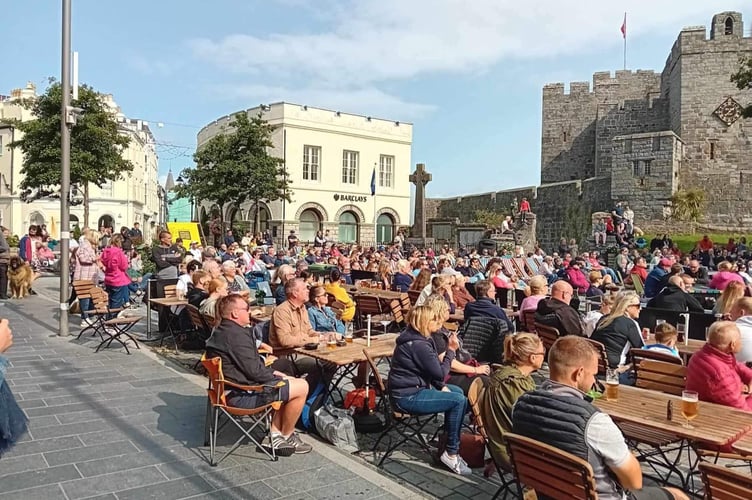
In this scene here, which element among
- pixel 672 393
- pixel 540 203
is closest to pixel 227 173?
pixel 540 203

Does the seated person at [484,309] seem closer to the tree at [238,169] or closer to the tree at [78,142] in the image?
the tree at [78,142]

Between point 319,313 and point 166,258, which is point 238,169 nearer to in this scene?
point 166,258

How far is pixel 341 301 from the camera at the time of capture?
28.3 ft

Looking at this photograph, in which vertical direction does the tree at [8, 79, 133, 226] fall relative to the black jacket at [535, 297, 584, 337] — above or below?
above

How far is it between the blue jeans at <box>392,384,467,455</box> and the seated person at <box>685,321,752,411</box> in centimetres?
164

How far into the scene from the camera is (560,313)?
21.0ft

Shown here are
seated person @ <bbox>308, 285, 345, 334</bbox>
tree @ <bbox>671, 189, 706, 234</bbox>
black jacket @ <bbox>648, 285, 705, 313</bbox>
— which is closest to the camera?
seated person @ <bbox>308, 285, 345, 334</bbox>

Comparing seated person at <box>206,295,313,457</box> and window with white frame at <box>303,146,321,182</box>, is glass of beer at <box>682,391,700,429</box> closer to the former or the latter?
seated person at <box>206,295,313,457</box>

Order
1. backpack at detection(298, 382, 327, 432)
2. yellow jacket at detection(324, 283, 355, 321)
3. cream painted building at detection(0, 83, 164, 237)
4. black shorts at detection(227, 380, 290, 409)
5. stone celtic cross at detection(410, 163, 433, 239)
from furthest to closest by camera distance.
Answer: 1. cream painted building at detection(0, 83, 164, 237)
2. stone celtic cross at detection(410, 163, 433, 239)
3. yellow jacket at detection(324, 283, 355, 321)
4. backpack at detection(298, 382, 327, 432)
5. black shorts at detection(227, 380, 290, 409)

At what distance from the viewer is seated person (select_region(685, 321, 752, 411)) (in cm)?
413

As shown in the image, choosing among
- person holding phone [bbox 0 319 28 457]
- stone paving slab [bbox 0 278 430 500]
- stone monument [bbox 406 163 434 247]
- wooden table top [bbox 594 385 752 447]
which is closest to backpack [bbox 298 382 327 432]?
stone paving slab [bbox 0 278 430 500]

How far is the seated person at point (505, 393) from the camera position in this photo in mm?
3703

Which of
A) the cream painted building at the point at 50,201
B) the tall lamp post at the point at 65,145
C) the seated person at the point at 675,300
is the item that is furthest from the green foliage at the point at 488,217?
the tall lamp post at the point at 65,145

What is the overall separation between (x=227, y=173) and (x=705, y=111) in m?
23.3
